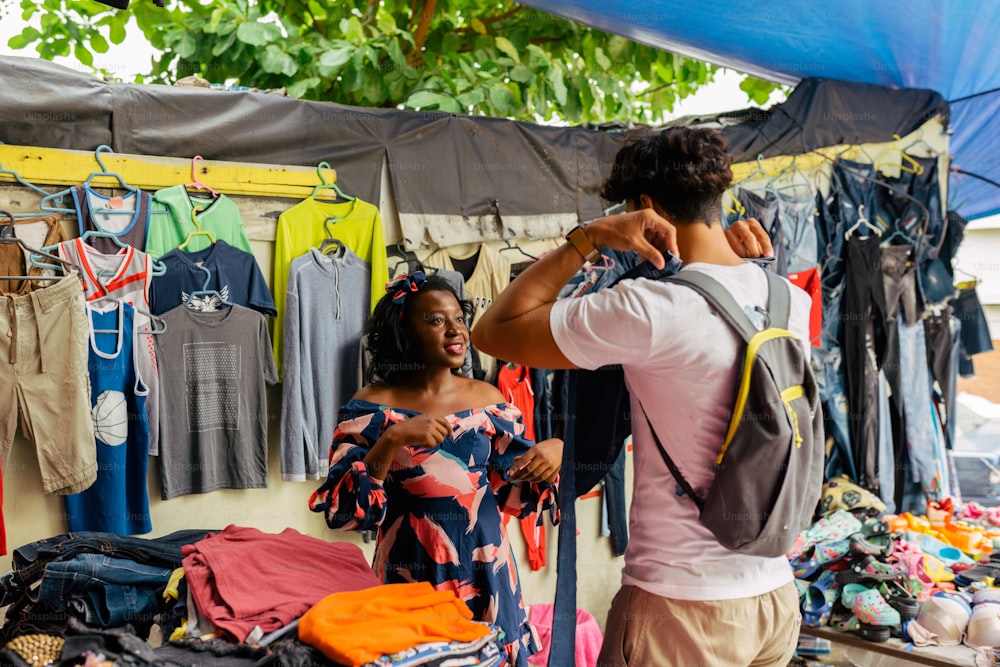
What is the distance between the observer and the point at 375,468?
2.37 meters

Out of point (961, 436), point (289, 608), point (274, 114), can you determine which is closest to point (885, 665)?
point (289, 608)

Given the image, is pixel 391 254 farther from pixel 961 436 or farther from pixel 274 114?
pixel 961 436

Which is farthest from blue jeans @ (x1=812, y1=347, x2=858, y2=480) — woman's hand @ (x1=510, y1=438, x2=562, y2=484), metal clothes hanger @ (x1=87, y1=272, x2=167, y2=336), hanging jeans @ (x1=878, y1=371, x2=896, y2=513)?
metal clothes hanger @ (x1=87, y1=272, x2=167, y2=336)

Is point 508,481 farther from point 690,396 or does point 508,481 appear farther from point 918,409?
point 918,409

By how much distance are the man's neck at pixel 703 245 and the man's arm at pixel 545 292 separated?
11 centimetres

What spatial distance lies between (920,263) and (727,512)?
16.2 feet

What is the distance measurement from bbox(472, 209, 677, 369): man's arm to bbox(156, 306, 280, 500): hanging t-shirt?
2.27 metres

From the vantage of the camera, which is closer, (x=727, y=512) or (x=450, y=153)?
(x=727, y=512)

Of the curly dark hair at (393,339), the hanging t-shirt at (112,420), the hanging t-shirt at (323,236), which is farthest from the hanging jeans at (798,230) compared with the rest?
the hanging t-shirt at (112,420)

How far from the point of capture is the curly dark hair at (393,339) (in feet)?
9.41

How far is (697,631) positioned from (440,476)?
1.05 meters

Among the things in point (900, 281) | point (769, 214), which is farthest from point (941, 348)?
point (769, 214)

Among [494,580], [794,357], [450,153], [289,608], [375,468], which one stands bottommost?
[494,580]

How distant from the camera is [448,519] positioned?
2.56 metres
